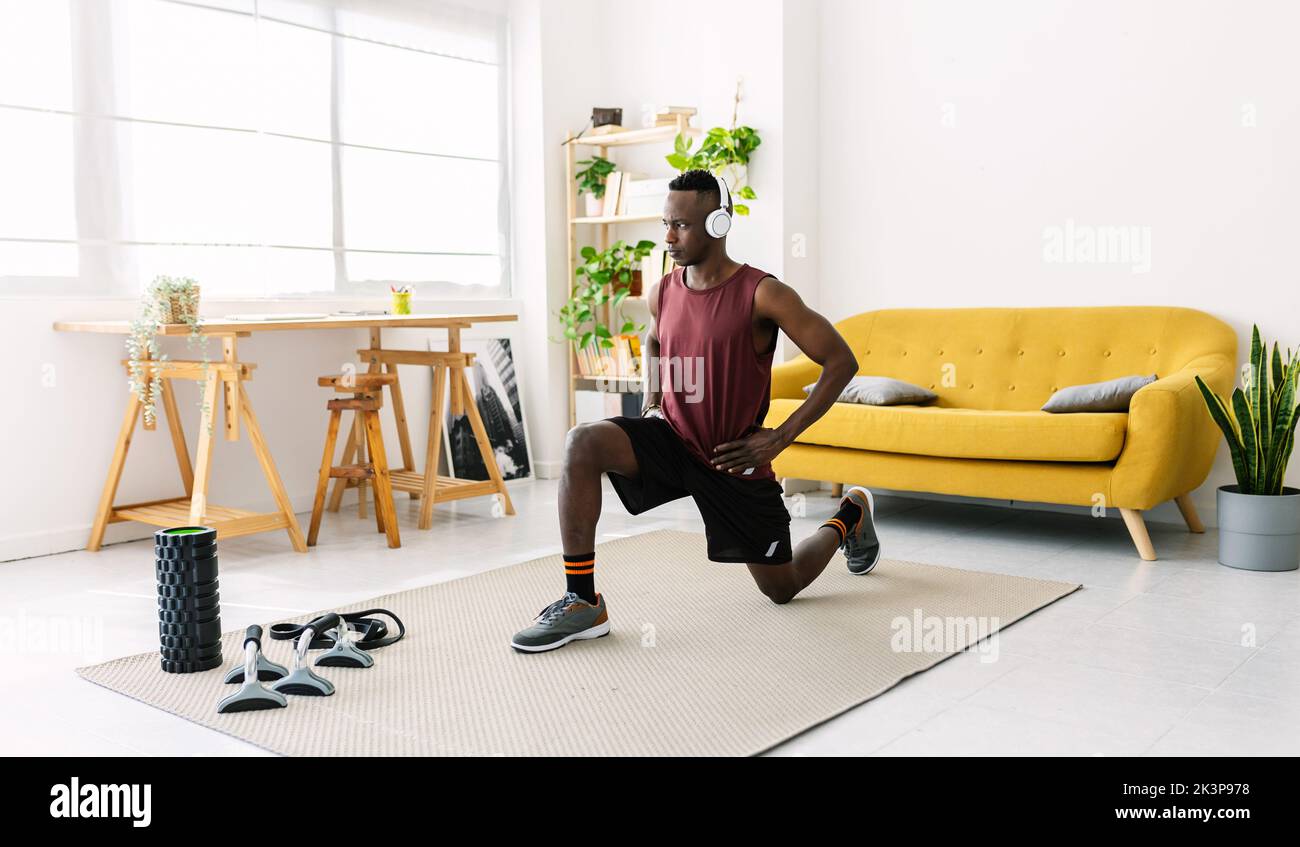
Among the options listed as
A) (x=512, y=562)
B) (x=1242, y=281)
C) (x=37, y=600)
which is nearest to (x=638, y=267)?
(x=512, y=562)

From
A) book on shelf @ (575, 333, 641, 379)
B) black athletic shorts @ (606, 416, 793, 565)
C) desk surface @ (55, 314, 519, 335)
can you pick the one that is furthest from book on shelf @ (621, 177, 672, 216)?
black athletic shorts @ (606, 416, 793, 565)

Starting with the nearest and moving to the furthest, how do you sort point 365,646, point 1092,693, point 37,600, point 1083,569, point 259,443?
1. point 1092,693
2. point 365,646
3. point 37,600
4. point 1083,569
5. point 259,443

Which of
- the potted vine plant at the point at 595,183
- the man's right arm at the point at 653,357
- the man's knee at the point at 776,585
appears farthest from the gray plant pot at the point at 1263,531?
the potted vine plant at the point at 595,183

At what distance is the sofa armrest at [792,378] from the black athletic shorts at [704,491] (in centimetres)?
177

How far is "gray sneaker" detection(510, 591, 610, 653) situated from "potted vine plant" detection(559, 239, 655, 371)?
2.90m

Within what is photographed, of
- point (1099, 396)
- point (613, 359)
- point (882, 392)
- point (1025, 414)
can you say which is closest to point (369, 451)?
point (613, 359)

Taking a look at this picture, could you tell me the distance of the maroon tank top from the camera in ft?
9.50

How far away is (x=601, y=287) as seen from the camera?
5.68 meters

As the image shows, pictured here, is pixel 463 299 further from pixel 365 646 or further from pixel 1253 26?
pixel 1253 26

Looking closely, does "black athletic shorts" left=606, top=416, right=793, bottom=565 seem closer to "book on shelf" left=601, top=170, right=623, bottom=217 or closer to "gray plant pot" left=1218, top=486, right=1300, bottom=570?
"gray plant pot" left=1218, top=486, right=1300, bottom=570

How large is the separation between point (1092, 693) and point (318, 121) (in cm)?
401

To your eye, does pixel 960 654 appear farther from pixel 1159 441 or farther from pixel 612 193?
pixel 612 193
